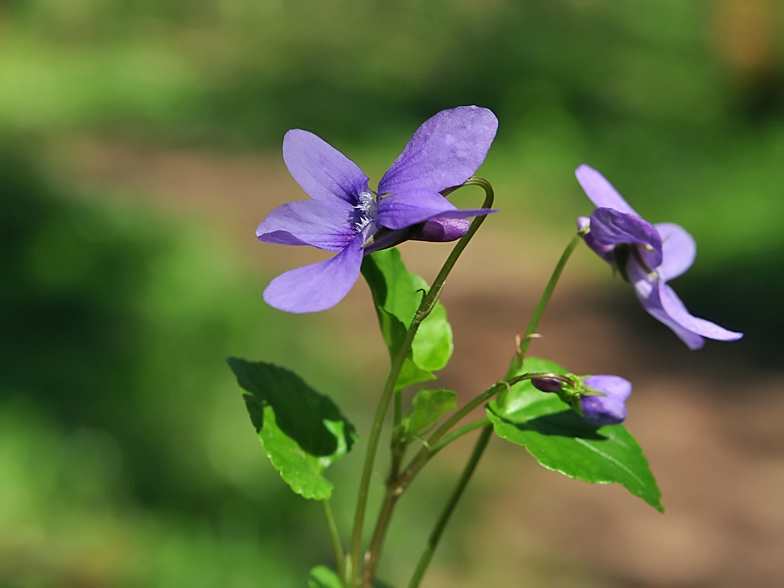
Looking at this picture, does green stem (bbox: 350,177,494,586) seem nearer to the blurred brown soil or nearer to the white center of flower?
the white center of flower

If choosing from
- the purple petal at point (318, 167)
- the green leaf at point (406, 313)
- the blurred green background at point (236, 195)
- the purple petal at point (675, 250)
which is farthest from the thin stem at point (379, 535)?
the blurred green background at point (236, 195)

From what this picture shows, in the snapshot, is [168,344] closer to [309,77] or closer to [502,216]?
[502,216]

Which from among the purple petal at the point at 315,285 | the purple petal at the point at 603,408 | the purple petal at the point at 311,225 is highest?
the purple petal at the point at 311,225

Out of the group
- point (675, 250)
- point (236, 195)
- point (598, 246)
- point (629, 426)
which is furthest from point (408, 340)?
point (236, 195)

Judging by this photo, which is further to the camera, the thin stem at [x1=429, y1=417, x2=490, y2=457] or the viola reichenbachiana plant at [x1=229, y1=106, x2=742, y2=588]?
the thin stem at [x1=429, y1=417, x2=490, y2=457]

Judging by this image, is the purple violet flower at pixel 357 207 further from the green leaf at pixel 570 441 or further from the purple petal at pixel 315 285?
the green leaf at pixel 570 441

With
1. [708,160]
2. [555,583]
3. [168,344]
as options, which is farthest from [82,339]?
[708,160]

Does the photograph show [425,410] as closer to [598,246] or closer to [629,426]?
[598,246]

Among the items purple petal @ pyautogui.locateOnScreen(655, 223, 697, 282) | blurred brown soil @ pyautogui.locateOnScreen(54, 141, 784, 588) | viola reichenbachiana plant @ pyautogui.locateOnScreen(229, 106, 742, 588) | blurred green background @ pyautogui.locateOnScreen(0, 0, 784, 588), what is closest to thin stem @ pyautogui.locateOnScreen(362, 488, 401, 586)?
viola reichenbachiana plant @ pyautogui.locateOnScreen(229, 106, 742, 588)
